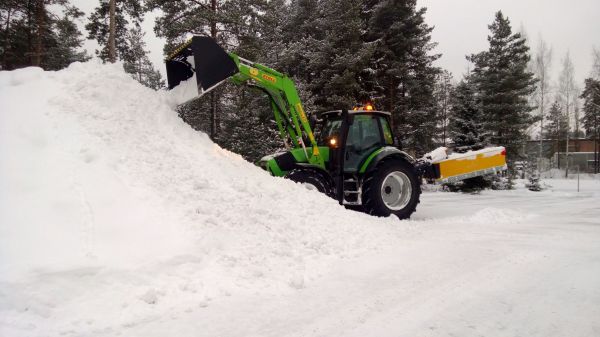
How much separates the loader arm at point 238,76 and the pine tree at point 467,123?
9.97 m

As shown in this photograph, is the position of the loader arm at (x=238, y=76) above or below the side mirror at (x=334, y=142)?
above

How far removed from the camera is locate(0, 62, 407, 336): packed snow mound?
2.99 meters

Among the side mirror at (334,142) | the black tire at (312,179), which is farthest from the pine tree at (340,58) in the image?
the black tire at (312,179)

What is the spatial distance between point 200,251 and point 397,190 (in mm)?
5235

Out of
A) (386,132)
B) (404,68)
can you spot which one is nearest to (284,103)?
(386,132)

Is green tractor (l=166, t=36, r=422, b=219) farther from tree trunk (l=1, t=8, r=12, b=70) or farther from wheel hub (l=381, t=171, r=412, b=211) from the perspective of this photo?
tree trunk (l=1, t=8, r=12, b=70)

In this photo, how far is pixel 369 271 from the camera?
159 inches

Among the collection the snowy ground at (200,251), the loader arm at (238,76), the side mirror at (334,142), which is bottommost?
the snowy ground at (200,251)

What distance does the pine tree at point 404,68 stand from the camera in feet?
62.6

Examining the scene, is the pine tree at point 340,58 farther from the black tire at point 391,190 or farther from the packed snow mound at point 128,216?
the packed snow mound at point 128,216

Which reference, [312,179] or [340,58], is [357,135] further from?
[340,58]

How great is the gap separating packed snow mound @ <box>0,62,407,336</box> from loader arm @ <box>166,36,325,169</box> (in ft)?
3.11

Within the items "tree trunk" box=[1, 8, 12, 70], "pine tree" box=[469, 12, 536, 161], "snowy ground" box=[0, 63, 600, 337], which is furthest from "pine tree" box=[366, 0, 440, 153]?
"tree trunk" box=[1, 8, 12, 70]

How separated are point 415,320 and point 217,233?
7.33 feet
